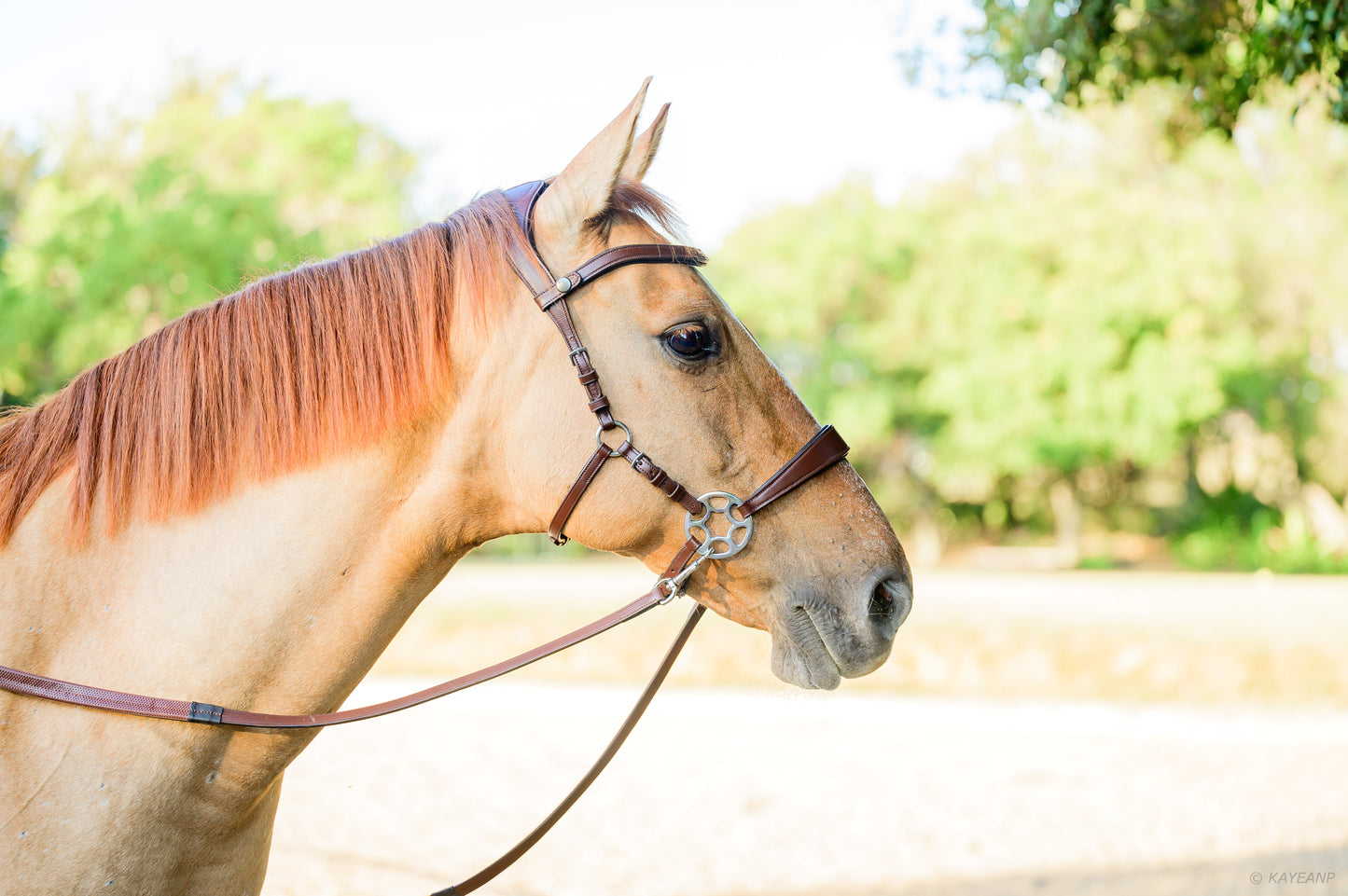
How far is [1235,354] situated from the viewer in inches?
1006

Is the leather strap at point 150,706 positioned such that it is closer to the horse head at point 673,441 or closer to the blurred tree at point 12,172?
the horse head at point 673,441

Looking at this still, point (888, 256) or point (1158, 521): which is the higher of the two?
point (888, 256)

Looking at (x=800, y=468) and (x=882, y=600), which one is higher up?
(x=800, y=468)

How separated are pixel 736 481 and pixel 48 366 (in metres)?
19.0

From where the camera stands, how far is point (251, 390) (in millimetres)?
1826

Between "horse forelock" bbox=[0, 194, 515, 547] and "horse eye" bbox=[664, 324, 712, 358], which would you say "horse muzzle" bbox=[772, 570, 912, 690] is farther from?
"horse forelock" bbox=[0, 194, 515, 547]

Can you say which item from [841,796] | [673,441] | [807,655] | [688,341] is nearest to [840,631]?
[807,655]

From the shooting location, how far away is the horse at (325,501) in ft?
5.62

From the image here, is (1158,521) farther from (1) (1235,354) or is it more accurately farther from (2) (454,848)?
(2) (454,848)

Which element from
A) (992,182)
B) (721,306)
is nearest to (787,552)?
(721,306)

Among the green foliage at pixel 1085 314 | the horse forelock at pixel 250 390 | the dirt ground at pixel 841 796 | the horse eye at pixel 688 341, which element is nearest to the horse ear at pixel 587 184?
the horse forelock at pixel 250 390

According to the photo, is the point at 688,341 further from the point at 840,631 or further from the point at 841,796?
the point at 841,796

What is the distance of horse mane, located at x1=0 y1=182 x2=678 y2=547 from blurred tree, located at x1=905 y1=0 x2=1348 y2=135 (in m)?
2.58

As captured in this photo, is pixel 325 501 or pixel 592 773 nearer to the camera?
pixel 325 501
